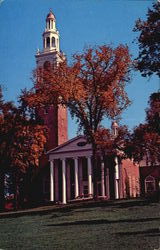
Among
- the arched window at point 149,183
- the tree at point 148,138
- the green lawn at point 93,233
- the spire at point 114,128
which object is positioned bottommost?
the green lawn at point 93,233

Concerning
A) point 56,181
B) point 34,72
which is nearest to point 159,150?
point 34,72

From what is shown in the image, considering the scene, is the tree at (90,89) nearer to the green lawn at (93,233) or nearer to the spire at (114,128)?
the spire at (114,128)

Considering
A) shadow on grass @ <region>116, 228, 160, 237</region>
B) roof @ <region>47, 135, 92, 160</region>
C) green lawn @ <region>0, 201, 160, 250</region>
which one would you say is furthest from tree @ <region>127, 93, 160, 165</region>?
roof @ <region>47, 135, 92, 160</region>

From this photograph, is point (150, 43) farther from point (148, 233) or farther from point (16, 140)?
point (16, 140)

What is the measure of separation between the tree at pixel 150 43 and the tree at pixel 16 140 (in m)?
13.6

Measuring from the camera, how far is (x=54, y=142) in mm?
46469

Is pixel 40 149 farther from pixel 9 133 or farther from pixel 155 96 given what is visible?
pixel 155 96

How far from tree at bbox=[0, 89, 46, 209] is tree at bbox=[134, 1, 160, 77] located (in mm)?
13644

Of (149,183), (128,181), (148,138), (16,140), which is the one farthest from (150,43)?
(128,181)

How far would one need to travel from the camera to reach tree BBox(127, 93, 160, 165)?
19.5 m

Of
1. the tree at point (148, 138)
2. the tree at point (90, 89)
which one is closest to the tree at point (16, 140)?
the tree at point (90, 89)

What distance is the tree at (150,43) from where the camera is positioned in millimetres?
17156

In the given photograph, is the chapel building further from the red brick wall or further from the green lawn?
the green lawn

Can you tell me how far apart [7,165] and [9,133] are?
2327mm
